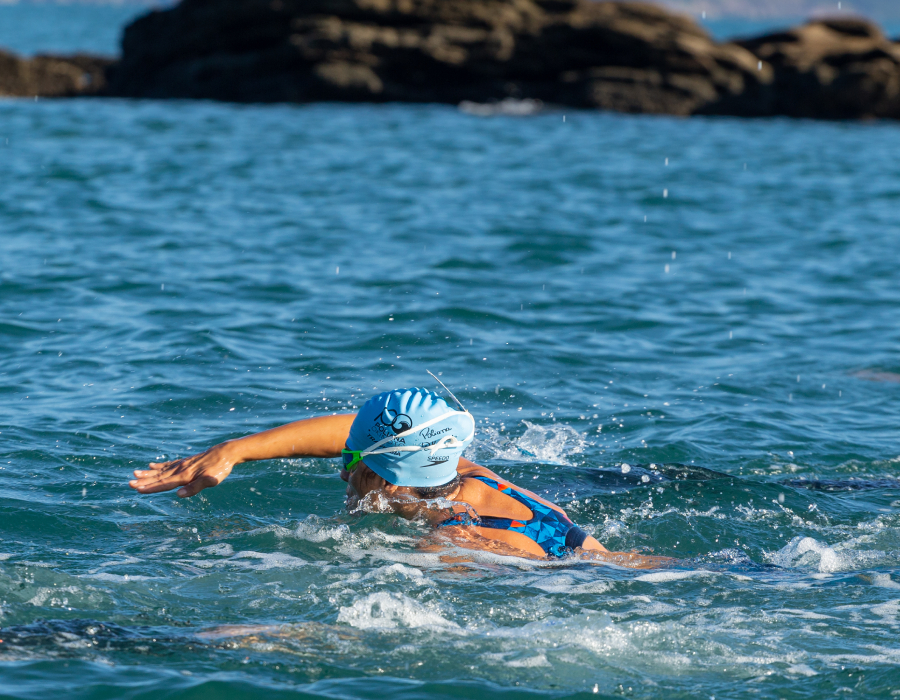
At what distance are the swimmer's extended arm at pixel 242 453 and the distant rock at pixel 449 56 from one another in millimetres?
34625

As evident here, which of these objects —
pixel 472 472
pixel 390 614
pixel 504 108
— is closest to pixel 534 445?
pixel 472 472

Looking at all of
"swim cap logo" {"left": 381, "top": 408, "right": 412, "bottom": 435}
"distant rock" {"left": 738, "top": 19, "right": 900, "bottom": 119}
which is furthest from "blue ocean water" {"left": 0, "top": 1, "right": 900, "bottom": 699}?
"distant rock" {"left": 738, "top": 19, "right": 900, "bottom": 119}

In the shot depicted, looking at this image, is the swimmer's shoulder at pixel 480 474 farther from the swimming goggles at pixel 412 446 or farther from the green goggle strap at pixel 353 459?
the green goggle strap at pixel 353 459

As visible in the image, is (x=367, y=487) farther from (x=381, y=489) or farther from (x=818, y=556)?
(x=818, y=556)

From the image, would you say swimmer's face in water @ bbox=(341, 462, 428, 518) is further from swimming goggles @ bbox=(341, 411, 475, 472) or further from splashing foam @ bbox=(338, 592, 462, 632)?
splashing foam @ bbox=(338, 592, 462, 632)

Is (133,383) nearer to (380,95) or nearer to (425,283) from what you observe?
(425,283)

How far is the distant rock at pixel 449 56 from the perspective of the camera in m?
39.3

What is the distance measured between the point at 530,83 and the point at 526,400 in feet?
112

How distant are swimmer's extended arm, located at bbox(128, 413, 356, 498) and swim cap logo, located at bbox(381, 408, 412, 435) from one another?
0.56m

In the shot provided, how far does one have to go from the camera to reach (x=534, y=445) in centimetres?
797

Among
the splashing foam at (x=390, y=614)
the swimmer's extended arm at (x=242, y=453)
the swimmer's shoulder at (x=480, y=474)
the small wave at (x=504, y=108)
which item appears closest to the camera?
the splashing foam at (x=390, y=614)

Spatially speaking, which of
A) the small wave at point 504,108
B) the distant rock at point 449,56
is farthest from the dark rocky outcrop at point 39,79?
the small wave at point 504,108

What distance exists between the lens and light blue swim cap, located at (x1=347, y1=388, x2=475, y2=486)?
5.23 m

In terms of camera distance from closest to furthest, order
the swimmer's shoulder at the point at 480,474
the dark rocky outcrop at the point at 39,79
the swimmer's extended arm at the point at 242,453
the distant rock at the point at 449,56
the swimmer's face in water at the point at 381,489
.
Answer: the swimmer's extended arm at the point at 242,453 → the swimmer's face in water at the point at 381,489 → the swimmer's shoulder at the point at 480,474 → the dark rocky outcrop at the point at 39,79 → the distant rock at the point at 449,56
